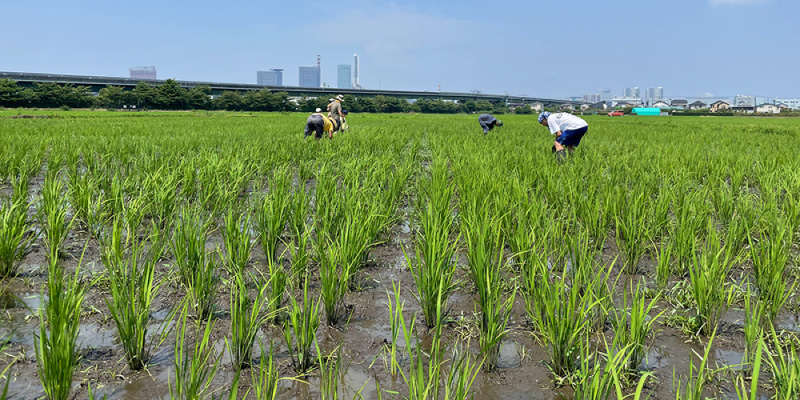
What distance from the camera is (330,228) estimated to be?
2.97 m

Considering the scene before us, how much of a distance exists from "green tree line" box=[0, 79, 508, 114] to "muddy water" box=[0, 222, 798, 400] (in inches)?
1889

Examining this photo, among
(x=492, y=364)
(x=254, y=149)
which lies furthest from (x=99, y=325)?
(x=254, y=149)

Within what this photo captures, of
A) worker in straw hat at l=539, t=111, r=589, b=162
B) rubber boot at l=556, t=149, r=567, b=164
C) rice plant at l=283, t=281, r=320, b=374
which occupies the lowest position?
rice plant at l=283, t=281, r=320, b=374

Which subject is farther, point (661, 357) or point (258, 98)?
point (258, 98)

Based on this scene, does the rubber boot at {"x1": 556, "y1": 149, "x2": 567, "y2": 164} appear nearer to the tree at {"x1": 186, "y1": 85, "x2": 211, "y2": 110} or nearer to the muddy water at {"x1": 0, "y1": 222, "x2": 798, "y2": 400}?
the muddy water at {"x1": 0, "y1": 222, "x2": 798, "y2": 400}

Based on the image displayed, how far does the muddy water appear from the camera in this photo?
1.49 metres

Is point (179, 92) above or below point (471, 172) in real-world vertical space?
above

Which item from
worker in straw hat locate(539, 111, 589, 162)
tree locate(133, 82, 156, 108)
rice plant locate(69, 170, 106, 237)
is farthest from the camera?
tree locate(133, 82, 156, 108)

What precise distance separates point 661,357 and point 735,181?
3.74 m

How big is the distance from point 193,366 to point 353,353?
2.19 feet

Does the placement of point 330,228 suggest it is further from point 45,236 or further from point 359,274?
point 45,236

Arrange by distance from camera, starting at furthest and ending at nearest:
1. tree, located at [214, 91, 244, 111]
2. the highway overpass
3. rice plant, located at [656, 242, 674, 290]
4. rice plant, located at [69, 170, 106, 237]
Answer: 1. the highway overpass
2. tree, located at [214, 91, 244, 111]
3. rice plant, located at [69, 170, 106, 237]
4. rice plant, located at [656, 242, 674, 290]

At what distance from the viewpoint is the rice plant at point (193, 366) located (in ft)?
3.93

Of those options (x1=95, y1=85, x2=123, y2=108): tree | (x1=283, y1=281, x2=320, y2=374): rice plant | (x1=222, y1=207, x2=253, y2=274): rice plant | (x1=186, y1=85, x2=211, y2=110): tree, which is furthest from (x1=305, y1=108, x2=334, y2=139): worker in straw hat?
(x1=95, y1=85, x2=123, y2=108): tree
